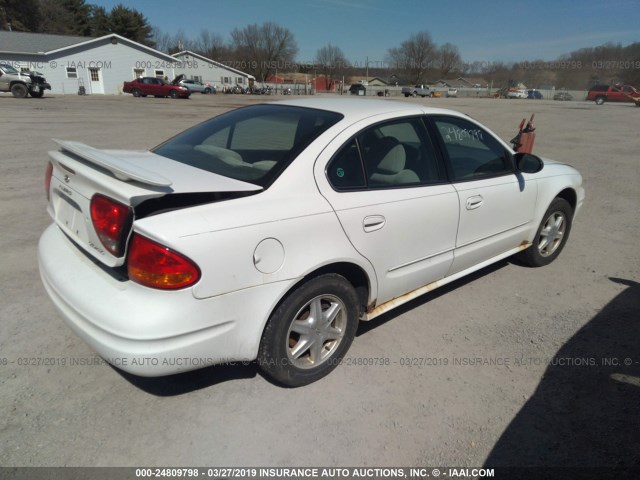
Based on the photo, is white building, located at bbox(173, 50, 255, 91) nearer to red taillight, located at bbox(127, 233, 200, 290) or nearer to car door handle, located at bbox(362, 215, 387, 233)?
car door handle, located at bbox(362, 215, 387, 233)

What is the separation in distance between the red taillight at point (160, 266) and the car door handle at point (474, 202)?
7.00 ft

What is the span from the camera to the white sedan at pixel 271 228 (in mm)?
1979

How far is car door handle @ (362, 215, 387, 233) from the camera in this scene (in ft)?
8.45

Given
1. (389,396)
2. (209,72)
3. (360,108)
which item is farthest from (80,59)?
(389,396)

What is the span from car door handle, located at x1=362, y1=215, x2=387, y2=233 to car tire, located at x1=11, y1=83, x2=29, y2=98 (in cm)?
3264

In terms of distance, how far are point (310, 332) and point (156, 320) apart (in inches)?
36.9

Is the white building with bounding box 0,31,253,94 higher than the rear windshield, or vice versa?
the white building with bounding box 0,31,253,94

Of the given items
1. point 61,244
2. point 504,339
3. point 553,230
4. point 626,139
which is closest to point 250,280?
point 61,244

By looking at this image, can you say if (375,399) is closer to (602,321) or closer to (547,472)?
(547,472)

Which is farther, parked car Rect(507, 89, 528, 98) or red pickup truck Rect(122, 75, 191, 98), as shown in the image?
parked car Rect(507, 89, 528, 98)

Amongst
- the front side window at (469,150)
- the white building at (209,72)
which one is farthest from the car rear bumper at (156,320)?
the white building at (209,72)

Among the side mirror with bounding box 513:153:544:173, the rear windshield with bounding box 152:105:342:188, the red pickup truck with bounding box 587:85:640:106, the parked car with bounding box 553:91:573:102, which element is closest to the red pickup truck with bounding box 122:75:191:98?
the rear windshield with bounding box 152:105:342:188

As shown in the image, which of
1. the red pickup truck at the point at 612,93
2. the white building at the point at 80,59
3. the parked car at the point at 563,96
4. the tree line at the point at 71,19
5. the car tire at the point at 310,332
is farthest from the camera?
the parked car at the point at 563,96

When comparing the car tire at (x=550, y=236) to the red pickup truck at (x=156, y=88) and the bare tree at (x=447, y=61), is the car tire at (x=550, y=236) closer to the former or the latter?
the red pickup truck at (x=156, y=88)
